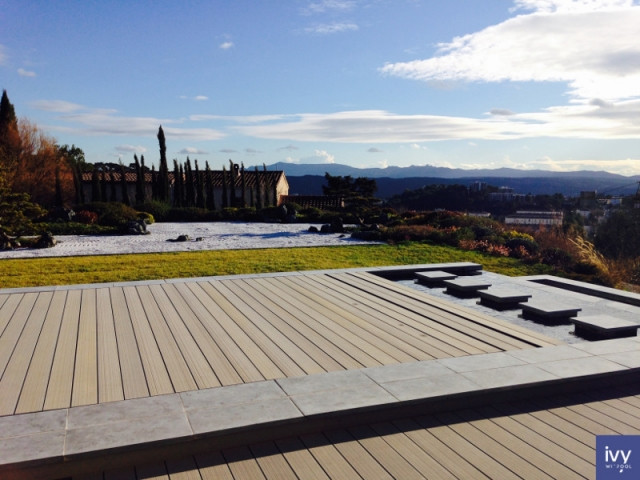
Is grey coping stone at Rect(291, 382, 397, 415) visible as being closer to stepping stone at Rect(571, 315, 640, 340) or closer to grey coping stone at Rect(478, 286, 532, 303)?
stepping stone at Rect(571, 315, 640, 340)

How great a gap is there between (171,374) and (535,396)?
2.64 meters

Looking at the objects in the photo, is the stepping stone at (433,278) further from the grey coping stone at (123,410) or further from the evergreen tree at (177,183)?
the evergreen tree at (177,183)

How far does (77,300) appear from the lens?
588 centimetres

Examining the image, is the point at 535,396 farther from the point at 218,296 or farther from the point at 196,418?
the point at 218,296

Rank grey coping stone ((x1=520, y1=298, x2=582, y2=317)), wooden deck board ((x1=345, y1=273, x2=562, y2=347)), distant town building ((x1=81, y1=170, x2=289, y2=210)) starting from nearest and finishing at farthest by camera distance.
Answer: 1. wooden deck board ((x1=345, y1=273, x2=562, y2=347))
2. grey coping stone ((x1=520, y1=298, x2=582, y2=317))
3. distant town building ((x1=81, y1=170, x2=289, y2=210))

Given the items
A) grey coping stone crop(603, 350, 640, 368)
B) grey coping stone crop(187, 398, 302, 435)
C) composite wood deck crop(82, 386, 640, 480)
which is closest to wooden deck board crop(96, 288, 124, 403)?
grey coping stone crop(187, 398, 302, 435)

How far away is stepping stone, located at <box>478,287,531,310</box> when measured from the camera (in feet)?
21.0

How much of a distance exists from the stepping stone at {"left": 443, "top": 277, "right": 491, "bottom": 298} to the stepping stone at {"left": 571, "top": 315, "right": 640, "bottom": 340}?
5.99 feet

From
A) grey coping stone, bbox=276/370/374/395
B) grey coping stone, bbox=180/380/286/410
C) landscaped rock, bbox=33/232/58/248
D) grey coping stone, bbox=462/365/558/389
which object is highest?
landscaped rock, bbox=33/232/58/248

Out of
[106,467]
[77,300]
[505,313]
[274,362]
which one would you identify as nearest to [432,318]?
[505,313]

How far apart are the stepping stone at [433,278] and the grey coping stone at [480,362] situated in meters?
3.70

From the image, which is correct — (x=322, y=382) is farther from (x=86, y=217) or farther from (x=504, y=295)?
(x=86, y=217)

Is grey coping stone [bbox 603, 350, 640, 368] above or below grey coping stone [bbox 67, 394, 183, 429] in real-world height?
below

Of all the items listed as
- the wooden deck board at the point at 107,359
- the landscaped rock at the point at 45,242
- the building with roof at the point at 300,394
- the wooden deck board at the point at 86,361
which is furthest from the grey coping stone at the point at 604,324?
the landscaped rock at the point at 45,242
